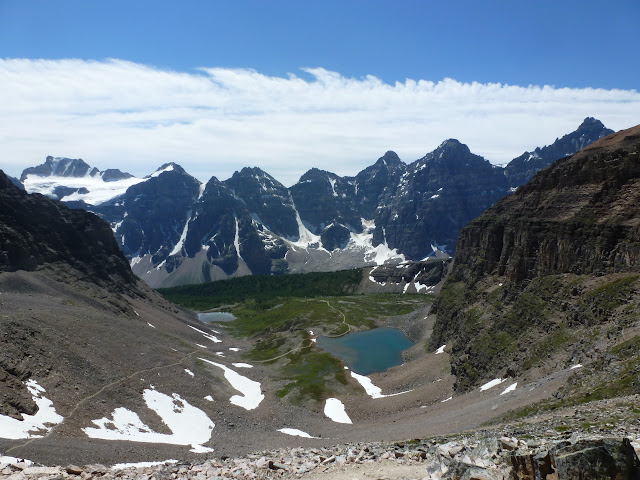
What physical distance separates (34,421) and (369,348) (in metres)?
113

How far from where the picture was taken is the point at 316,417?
273 feet

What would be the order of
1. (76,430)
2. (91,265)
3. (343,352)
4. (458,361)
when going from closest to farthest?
1. (76,430)
2. (458,361)
3. (343,352)
4. (91,265)

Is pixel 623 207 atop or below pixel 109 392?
atop

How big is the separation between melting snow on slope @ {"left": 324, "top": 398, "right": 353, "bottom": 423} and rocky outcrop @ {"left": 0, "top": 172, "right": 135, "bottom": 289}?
314 feet

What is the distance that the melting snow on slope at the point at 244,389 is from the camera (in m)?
87.4

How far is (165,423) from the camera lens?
212 ft

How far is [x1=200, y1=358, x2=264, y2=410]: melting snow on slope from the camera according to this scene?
3442 inches

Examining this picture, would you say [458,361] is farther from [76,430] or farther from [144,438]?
[76,430]

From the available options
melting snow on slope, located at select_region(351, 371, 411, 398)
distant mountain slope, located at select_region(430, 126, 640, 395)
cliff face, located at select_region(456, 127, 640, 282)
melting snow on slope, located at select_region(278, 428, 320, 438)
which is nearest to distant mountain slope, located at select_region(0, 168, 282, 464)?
melting snow on slope, located at select_region(278, 428, 320, 438)

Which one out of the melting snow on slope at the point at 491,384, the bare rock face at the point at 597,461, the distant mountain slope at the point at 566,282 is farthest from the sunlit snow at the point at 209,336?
the bare rock face at the point at 597,461

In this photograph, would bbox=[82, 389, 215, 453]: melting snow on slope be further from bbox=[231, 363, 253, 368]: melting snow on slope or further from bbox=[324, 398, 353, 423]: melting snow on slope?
bbox=[231, 363, 253, 368]: melting snow on slope

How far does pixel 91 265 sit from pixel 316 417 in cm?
10847

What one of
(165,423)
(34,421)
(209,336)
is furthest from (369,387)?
(209,336)

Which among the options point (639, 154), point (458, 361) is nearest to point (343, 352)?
point (458, 361)
